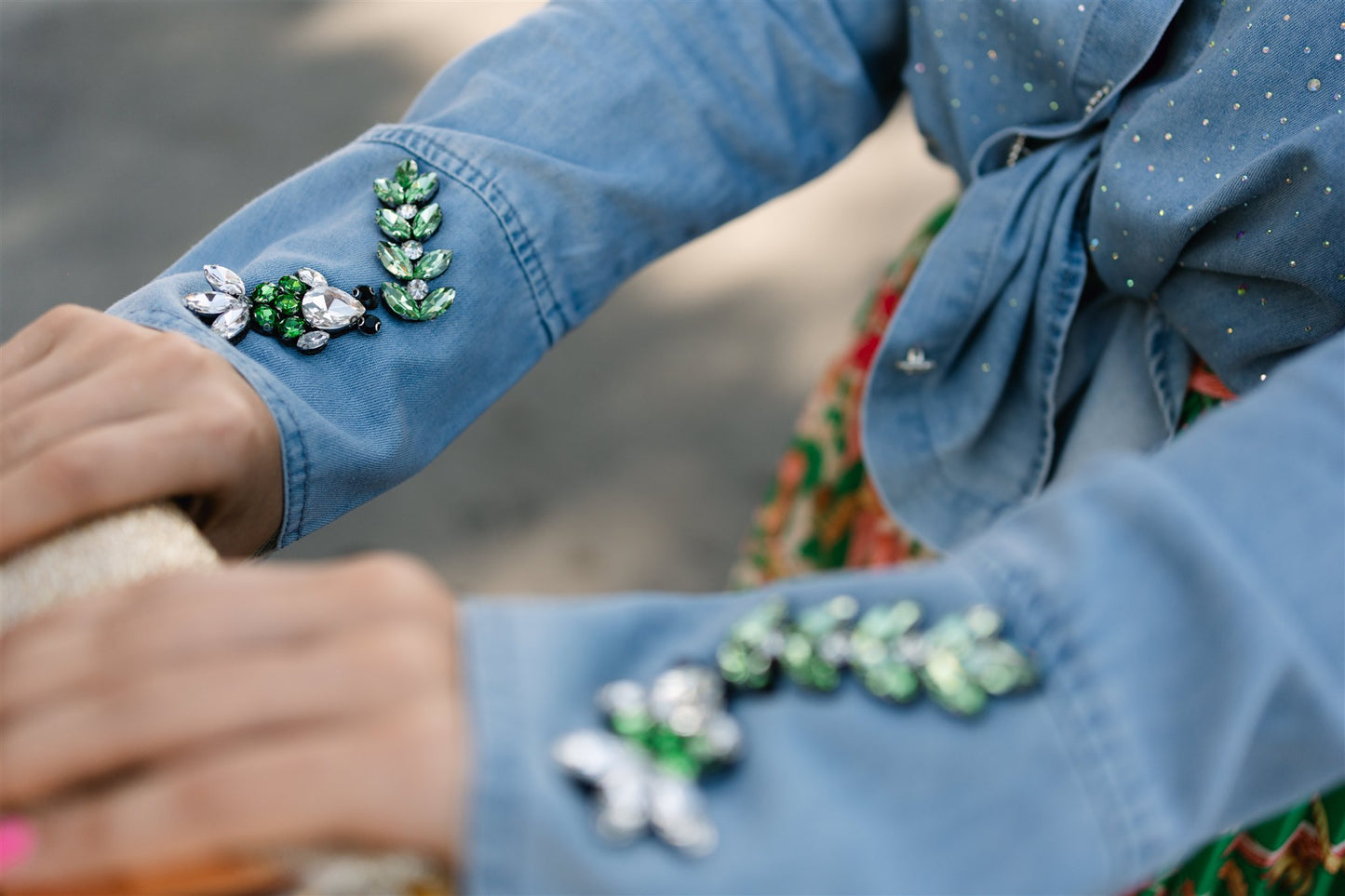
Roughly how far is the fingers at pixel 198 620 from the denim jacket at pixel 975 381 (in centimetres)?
2

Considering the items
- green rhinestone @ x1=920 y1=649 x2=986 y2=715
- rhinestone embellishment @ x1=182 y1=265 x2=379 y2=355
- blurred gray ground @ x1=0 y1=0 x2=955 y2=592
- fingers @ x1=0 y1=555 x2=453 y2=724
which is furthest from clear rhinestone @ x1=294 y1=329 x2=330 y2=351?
blurred gray ground @ x1=0 y1=0 x2=955 y2=592

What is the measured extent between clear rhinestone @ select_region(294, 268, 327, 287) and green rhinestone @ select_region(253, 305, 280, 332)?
2cm

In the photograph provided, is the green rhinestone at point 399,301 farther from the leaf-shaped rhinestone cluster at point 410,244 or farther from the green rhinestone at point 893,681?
the green rhinestone at point 893,681

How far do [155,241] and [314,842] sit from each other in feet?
4.14

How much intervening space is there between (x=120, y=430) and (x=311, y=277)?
124 mm

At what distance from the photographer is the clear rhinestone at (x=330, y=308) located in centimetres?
43

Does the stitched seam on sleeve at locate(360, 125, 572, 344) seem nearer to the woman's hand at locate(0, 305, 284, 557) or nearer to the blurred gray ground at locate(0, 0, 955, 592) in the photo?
the woman's hand at locate(0, 305, 284, 557)

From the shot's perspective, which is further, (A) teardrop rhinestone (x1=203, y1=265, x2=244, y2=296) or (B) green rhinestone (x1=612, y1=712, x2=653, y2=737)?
(A) teardrop rhinestone (x1=203, y1=265, x2=244, y2=296)

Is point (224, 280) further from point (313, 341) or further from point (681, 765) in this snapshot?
point (681, 765)

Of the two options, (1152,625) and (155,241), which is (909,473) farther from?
(155,241)

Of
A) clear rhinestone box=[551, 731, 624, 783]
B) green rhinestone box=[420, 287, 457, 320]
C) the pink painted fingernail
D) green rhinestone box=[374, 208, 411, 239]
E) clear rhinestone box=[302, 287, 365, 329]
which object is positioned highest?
green rhinestone box=[374, 208, 411, 239]

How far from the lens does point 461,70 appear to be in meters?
0.52

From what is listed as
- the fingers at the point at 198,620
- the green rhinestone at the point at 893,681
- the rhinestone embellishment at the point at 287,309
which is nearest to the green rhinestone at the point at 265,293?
the rhinestone embellishment at the point at 287,309

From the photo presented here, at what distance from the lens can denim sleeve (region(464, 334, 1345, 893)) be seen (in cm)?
25
